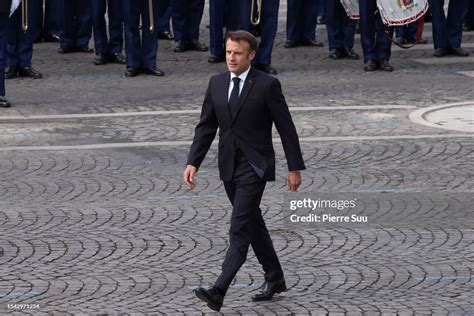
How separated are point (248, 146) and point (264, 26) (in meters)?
9.71

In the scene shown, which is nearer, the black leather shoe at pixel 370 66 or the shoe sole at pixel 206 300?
the shoe sole at pixel 206 300

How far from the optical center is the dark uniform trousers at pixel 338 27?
19281mm

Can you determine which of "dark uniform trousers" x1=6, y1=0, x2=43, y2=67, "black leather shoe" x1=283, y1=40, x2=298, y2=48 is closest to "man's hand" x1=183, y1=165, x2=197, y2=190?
"dark uniform trousers" x1=6, y1=0, x2=43, y2=67

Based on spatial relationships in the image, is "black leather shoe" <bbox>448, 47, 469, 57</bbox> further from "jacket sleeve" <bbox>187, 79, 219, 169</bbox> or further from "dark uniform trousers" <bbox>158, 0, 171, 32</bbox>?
"jacket sleeve" <bbox>187, 79, 219, 169</bbox>

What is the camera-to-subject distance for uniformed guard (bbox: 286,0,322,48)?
67.0 feet

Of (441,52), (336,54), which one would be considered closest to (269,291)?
(336,54)

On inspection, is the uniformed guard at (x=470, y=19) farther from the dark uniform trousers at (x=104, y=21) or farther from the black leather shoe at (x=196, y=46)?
the dark uniform trousers at (x=104, y=21)

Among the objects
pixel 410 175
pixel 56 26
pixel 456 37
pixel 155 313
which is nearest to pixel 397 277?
pixel 155 313

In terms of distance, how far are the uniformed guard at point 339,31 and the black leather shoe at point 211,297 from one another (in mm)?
10935

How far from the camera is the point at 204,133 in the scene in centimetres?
913

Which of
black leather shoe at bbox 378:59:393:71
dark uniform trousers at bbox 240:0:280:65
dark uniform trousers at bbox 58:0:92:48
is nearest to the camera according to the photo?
dark uniform trousers at bbox 240:0:280:65

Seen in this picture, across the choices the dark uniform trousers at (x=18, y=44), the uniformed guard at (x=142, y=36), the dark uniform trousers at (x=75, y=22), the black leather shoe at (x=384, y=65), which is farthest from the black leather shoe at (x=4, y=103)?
the black leather shoe at (x=384, y=65)

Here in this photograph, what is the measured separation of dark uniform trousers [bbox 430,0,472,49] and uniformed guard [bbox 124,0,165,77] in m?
3.96

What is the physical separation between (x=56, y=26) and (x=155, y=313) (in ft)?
42.8
